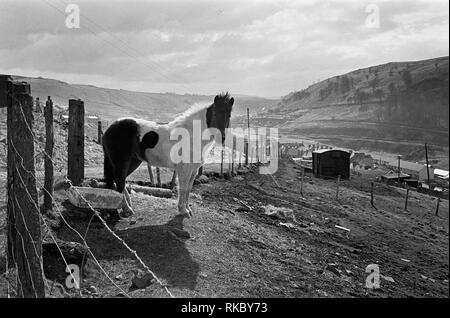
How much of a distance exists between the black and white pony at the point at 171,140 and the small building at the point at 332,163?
102 ft

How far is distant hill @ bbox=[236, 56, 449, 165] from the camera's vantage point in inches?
126

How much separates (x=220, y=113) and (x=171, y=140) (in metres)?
1.05

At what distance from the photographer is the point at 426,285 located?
8.21 metres

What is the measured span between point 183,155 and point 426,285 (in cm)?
562

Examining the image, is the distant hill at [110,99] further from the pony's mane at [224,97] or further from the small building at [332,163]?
the pony's mane at [224,97]

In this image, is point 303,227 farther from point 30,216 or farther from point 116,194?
point 30,216

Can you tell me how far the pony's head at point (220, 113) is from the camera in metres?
7.46

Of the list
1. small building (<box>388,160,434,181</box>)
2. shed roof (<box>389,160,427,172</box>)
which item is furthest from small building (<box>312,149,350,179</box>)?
shed roof (<box>389,160,427,172</box>)

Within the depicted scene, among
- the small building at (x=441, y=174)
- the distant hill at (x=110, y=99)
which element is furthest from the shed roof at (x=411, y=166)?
the distant hill at (x=110, y=99)

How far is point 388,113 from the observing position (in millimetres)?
5602

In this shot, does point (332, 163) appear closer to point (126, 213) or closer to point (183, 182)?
point (183, 182)

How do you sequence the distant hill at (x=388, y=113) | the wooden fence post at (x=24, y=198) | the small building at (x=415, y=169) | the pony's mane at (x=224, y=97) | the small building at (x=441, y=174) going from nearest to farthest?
the distant hill at (x=388, y=113) < the wooden fence post at (x=24, y=198) < the pony's mane at (x=224, y=97) < the small building at (x=415, y=169) < the small building at (x=441, y=174)

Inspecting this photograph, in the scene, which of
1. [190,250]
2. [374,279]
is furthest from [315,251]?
[190,250]

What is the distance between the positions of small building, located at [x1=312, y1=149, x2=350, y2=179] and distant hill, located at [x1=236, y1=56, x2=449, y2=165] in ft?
10.3
